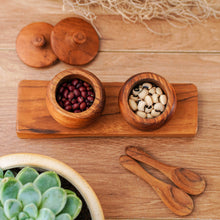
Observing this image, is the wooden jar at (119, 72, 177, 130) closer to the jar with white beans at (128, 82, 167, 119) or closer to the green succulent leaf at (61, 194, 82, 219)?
the jar with white beans at (128, 82, 167, 119)

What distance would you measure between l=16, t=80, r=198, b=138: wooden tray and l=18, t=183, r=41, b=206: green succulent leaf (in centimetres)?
27

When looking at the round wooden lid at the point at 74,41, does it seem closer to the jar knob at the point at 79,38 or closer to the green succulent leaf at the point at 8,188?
the jar knob at the point at 79,38

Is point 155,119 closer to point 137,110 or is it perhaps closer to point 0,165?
point 137,110

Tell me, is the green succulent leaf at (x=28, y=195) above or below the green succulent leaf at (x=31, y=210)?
above

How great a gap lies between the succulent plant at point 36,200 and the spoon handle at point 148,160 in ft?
0.95

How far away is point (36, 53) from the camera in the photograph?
786 mm

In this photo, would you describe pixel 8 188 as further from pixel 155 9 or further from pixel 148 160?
pixel 155 9

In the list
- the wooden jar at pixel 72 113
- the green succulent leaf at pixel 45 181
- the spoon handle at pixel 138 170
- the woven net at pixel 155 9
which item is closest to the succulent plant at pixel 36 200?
the green succulent leaf at pixel 45 181

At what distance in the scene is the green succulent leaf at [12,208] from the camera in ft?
1.48

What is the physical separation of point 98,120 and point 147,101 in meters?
0.13

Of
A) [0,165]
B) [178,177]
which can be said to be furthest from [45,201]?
[178,177]

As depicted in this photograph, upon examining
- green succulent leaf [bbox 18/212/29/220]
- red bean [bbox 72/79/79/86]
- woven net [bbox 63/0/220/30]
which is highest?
woven net [bbox 63/0/220/30]

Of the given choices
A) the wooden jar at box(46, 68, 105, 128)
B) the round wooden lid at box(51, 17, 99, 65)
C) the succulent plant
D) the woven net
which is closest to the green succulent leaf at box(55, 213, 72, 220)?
the succulent plant

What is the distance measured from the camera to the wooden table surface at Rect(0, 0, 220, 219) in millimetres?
758
